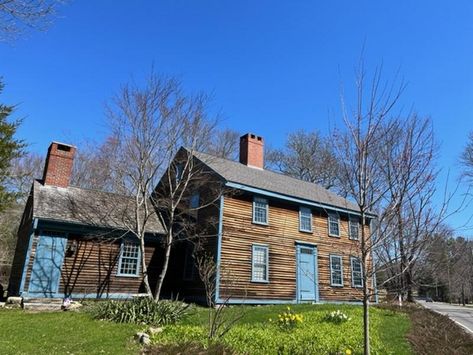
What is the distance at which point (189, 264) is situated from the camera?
61.5ft

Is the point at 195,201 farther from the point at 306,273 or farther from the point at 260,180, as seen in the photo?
the point at 306,273

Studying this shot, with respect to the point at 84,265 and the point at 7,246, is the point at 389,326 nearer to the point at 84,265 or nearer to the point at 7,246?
the point at 84,265

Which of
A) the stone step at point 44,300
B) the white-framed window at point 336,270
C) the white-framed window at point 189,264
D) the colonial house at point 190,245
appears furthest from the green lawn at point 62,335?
the white-framed window at point 336,270

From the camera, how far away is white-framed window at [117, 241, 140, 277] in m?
16.7

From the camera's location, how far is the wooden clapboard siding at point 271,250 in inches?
671

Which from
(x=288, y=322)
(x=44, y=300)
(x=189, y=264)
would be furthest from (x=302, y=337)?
(x=189, y=264)

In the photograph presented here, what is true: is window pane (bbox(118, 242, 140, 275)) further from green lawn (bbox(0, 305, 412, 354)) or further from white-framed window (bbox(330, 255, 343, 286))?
white-framed window (bbox(330, 255, 343, 286))

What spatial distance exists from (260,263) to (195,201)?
4.86 metres

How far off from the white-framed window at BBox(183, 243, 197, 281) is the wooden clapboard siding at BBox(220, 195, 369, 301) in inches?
86.8

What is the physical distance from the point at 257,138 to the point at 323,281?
9.70 m

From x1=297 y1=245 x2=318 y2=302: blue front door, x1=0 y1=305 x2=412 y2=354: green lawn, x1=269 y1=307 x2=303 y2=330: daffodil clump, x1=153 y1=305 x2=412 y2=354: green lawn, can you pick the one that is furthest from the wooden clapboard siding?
x1=269 y1=307 x2=303 y2=330: daffodil clump

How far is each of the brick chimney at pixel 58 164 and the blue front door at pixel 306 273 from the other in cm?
1223

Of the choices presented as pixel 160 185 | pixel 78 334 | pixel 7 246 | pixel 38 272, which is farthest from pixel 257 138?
pixel 7 246

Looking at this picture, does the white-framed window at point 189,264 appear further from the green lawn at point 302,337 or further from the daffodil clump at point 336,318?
the daffodil clump at point 336,318
